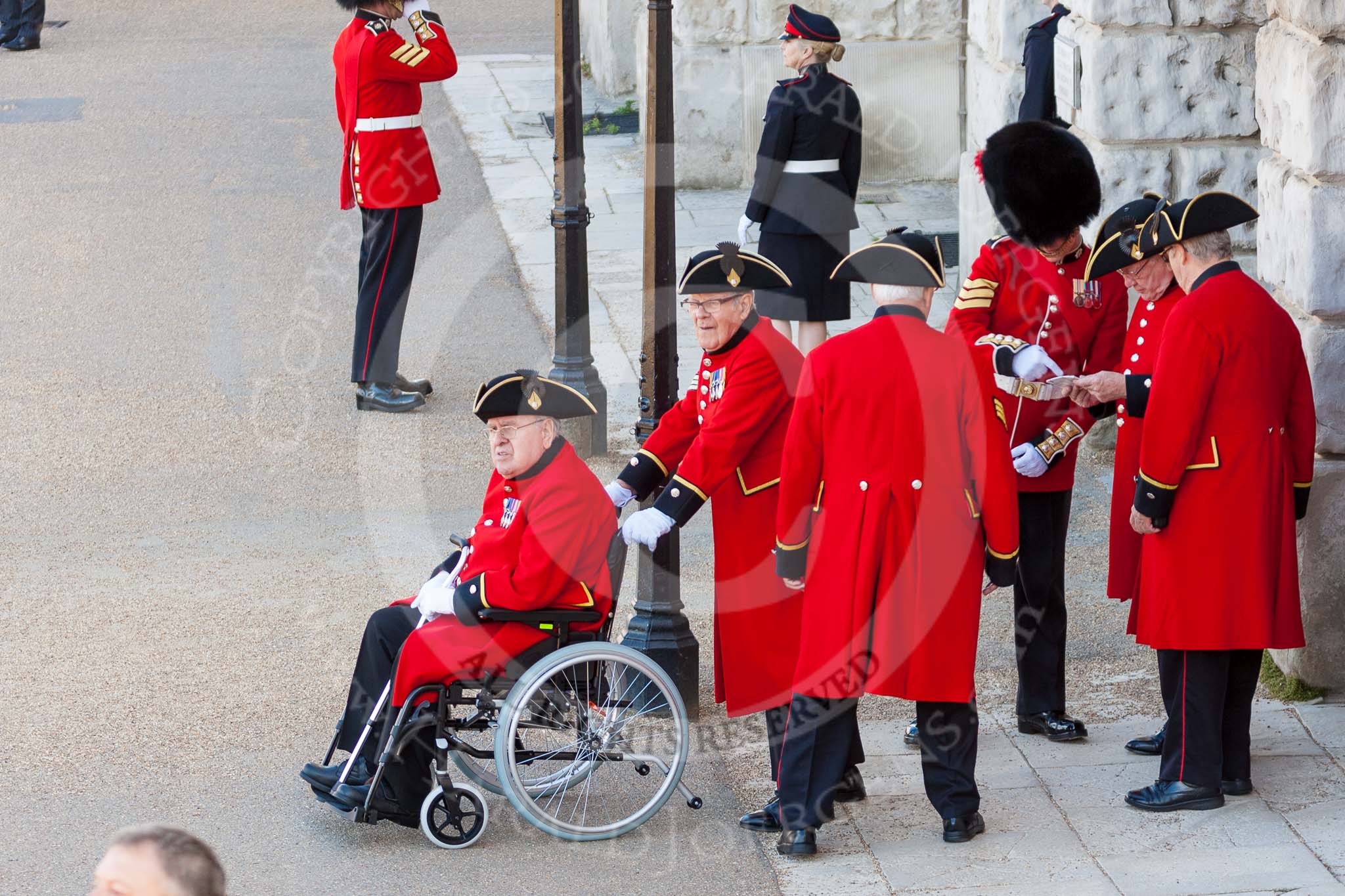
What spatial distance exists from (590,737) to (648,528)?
61cm

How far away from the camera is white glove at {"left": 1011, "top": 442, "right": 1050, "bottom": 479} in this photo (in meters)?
5.21

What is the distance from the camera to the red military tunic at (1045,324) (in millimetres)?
5250

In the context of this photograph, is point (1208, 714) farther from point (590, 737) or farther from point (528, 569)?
point (528, 569)

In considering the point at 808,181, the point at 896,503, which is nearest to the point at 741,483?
the point at 896,503

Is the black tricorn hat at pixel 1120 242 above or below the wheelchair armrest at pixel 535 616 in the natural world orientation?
above

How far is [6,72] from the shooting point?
16547mm

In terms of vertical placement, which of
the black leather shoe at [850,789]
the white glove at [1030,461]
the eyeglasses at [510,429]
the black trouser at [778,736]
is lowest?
the black leather shoe at [850,789]

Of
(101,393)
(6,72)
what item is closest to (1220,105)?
(101,393)

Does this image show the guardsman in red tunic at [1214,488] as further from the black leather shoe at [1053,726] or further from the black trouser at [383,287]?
the black trouser at [383,287]

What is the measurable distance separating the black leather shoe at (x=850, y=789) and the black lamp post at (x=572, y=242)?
318 cm

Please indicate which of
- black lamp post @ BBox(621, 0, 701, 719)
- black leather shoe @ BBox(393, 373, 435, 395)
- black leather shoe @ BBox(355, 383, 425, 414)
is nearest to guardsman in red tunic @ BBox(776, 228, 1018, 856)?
black lamp post @ BBox(621, 0, 701, 719)

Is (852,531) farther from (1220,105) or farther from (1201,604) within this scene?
(1220,105)

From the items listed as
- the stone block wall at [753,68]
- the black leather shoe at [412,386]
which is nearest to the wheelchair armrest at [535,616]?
the black leather shoe at [412,386]

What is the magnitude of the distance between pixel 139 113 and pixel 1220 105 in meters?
10.3
